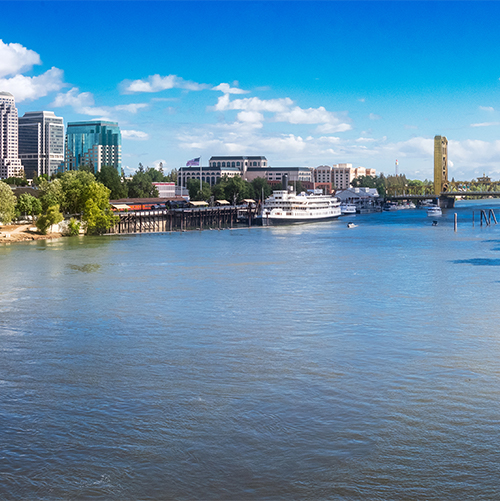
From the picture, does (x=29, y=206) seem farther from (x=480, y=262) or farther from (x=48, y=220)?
(x=480, y=262)

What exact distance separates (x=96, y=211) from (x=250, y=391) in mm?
65606

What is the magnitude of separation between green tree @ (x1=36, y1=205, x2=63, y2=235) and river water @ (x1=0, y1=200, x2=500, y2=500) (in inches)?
1548

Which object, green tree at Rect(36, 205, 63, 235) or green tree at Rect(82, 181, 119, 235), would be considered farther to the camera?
green tree at Rect(82, 181, 119, 235)

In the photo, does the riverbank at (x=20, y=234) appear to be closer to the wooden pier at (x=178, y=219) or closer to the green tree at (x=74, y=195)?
the green tree at (x=74, y=195)

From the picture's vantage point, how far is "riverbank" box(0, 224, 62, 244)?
68.8 metres

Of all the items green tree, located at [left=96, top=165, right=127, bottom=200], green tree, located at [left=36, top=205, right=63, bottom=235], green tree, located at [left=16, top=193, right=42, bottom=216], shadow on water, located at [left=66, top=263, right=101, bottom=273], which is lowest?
shadow on water, located at [left=66, top=263, right=101, bottom=273]

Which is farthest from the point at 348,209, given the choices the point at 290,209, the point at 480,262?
the point at 480,262

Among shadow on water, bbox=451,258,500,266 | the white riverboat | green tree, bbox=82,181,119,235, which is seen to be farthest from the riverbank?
shadow on water, bbox=451,258,500,266

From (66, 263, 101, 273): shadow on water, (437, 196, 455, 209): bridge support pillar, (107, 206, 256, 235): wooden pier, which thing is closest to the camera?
(66, 263, 101, 273): shadow on water

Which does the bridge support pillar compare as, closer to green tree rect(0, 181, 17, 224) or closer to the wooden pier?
the wooden pier

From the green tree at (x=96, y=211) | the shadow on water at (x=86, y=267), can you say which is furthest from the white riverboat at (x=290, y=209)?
the shadow on water at (x=86, y=267)

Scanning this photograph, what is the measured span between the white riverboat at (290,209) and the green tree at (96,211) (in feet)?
109

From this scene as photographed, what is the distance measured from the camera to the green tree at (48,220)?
73.6 meters

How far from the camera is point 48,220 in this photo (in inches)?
2908
